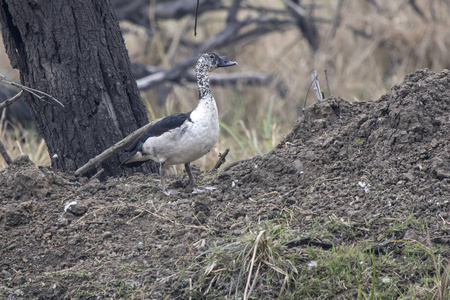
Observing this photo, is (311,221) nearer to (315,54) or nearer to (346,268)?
(346,268)

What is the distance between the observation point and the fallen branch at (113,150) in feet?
13.6

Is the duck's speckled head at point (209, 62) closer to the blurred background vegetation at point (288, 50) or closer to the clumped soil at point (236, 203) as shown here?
the clumped soil at point (236, 203)

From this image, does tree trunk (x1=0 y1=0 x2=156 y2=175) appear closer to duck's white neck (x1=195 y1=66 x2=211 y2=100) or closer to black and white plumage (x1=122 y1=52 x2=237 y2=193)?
black and white plumage (x1=122 y1=52 x2=237 y2=193)

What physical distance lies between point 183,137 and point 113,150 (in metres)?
0.60

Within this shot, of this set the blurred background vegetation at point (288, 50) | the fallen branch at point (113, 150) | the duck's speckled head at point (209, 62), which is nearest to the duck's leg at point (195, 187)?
the fallen branch at point (113, 150)

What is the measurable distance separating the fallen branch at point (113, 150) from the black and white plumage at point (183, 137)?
0.08m

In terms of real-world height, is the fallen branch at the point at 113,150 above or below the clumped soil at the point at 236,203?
above

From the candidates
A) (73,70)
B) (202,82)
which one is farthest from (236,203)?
(73,70)

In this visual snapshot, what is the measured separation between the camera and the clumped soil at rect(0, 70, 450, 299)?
3.12 meters

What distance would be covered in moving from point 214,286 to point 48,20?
89.8 inches

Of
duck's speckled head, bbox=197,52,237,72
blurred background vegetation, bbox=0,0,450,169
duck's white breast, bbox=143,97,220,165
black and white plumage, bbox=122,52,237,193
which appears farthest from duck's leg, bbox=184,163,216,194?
blurred background vegetation, bbox=0,0,450,169

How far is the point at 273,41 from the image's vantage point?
9.77 meters

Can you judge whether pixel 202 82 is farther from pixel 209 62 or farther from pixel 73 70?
pixel 73 70

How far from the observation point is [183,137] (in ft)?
12.6
